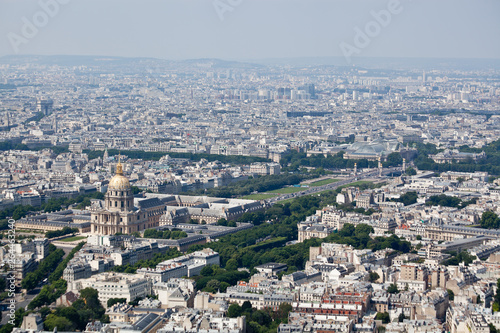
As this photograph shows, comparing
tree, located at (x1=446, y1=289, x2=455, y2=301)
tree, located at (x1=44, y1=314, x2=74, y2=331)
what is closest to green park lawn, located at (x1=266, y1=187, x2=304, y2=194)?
tree, located at (x1=446, y1=289, x2=455, y2=301)

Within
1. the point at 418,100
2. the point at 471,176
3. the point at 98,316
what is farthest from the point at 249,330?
the point at 418,100

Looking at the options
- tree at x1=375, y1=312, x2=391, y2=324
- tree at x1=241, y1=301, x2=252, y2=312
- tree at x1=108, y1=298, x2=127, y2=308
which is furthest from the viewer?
tree at x1=108, y1=298, x2=127, y2=308

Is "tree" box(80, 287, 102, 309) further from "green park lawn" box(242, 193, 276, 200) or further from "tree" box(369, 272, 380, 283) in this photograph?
"green park lawn" box(242, 193, 276, 200)

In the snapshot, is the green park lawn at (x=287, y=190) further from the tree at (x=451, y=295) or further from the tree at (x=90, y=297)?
the tree at (x=90, y=297)

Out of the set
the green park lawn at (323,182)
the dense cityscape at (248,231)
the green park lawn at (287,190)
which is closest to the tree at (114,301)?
the dense cityscape at (248,231)

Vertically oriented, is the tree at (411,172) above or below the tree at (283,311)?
below

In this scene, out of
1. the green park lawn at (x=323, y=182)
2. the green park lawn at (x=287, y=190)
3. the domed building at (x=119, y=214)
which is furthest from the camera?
the green park lawn at (x=323, y=182)

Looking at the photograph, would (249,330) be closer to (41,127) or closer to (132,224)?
(132,224)
